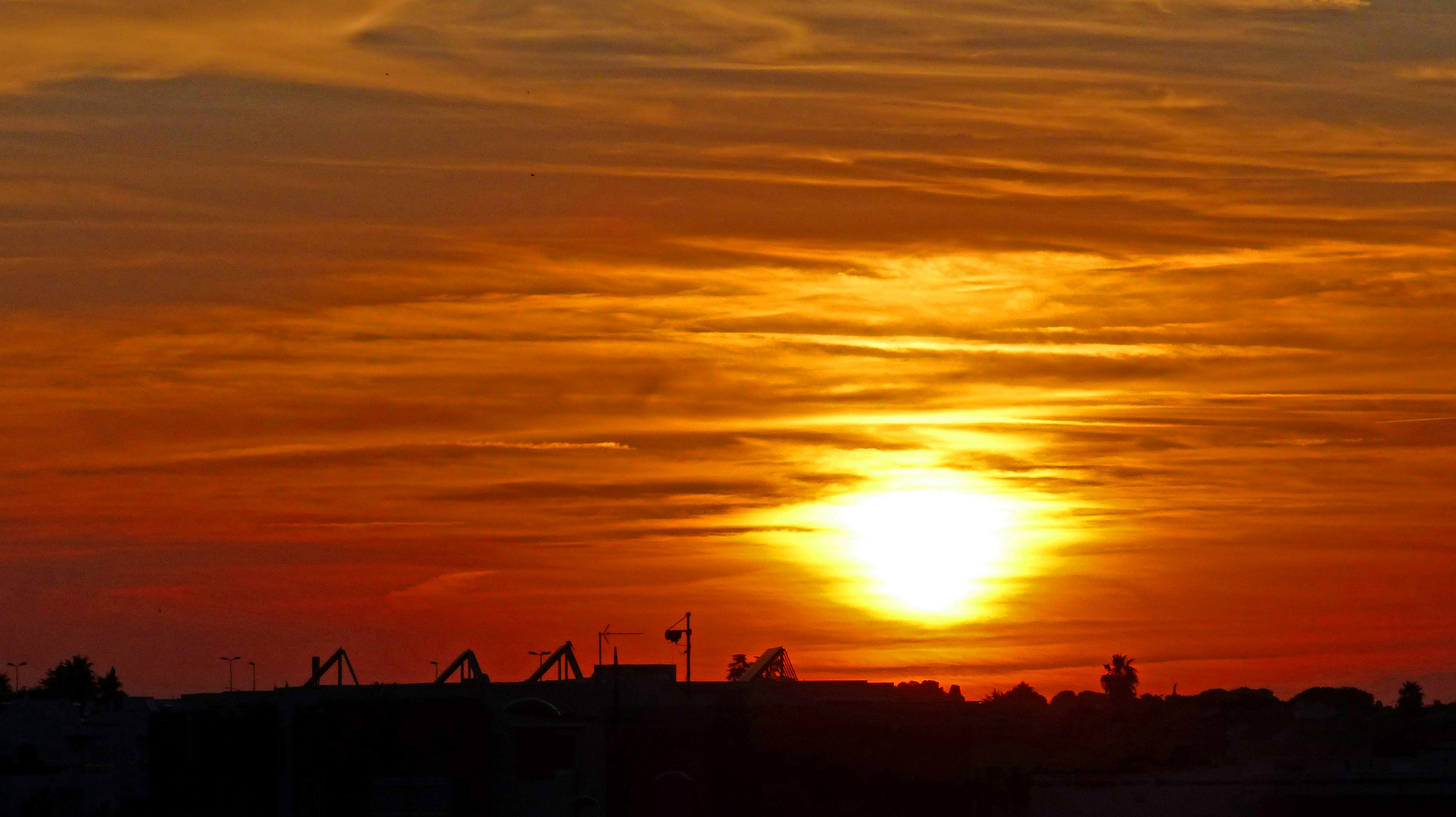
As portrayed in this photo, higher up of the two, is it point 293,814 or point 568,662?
point 568,662

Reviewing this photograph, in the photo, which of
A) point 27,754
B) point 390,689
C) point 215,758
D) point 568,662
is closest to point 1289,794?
point 568,662

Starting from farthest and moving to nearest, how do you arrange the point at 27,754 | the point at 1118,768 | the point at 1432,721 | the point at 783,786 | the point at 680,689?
the point at 1432,721, the point at 27,754, the point at 1118,768, the point at 680,689, the point at 783,786

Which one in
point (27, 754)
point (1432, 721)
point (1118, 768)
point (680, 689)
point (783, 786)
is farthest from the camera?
point (1432, 721)

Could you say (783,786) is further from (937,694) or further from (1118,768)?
(1118,768)

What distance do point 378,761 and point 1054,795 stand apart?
3380 cm

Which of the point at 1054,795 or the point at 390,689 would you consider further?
the point at 1054,795

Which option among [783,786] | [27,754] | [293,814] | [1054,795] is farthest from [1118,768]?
[27,754]

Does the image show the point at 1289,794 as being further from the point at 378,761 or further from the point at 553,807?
the point at 378,761

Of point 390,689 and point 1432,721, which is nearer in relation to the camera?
point 390,689

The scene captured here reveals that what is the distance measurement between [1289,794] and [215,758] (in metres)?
51.3

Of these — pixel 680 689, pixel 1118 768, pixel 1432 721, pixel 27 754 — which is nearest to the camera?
pixel 680 689

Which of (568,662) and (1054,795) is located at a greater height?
(568,662)

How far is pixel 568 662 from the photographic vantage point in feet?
323

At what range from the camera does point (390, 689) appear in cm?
8825
